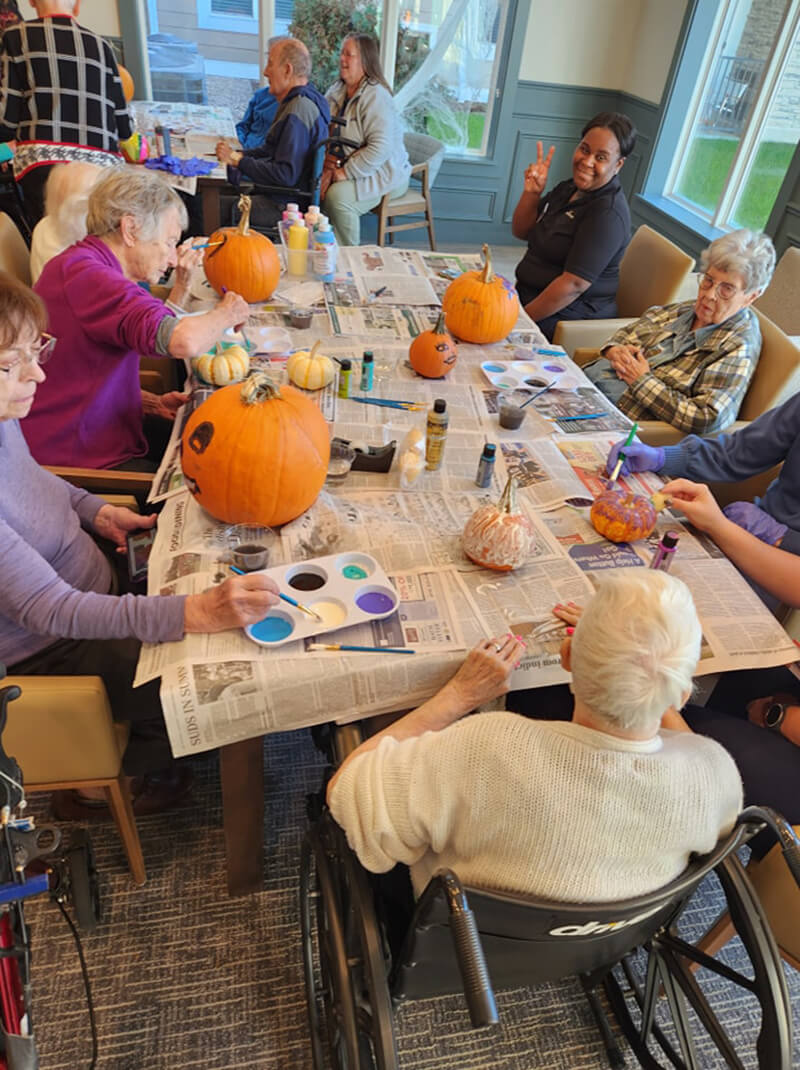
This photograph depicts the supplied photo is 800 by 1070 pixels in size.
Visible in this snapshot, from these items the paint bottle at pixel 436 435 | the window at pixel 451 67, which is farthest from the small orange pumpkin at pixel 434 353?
the window at pixel 451 67

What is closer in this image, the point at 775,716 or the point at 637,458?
the point at 775,716

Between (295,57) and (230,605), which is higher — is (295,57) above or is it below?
above

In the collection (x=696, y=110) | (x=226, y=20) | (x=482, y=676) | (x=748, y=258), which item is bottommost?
(x=482, y=676)

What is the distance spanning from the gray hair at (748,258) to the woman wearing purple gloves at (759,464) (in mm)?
489

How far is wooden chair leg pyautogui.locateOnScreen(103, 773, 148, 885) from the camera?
1366 millimetres

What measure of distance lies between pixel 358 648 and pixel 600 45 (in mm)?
5592

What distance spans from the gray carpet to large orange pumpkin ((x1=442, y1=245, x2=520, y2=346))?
1.66 metres

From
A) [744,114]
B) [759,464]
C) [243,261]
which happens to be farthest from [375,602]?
[744,114]

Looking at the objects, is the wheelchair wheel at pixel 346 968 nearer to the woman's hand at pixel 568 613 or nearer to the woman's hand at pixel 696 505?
the woman's hand at pixel 568 613

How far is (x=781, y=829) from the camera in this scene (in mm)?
967

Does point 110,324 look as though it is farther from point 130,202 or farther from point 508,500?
point 508,500

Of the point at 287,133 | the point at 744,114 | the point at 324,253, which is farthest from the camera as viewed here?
the point at 744,114

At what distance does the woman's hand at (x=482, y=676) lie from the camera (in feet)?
3.77

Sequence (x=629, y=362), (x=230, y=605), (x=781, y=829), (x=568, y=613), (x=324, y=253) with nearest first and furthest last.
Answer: (x=781, y=829) < (x=230, y=605) < (x=568, y=613) < (x=629, y=362) < (x=324, y=253)
